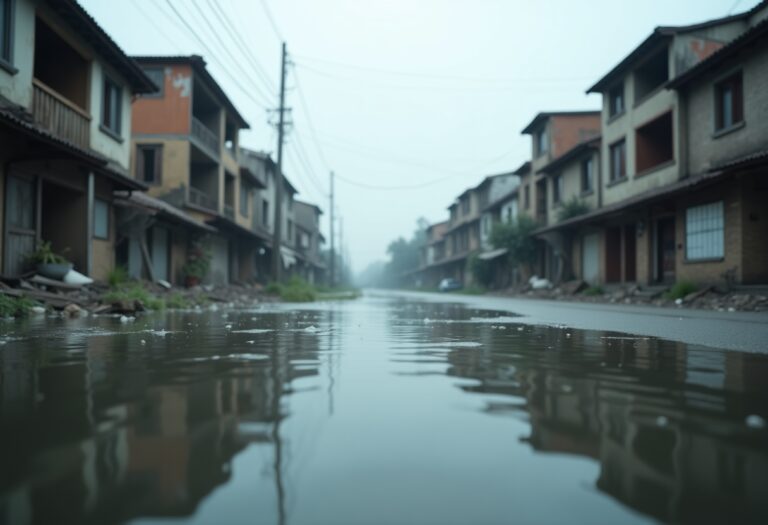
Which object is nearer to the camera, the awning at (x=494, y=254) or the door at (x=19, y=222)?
the door at (x=19, y=222)

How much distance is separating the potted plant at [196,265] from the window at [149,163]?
295 centimetres

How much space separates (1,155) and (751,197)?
15238 millimetres

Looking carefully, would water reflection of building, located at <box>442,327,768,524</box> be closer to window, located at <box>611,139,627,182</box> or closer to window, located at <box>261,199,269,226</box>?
window, located at <box>611,139,627,182</box>

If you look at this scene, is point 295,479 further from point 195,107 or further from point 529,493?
point 195,107

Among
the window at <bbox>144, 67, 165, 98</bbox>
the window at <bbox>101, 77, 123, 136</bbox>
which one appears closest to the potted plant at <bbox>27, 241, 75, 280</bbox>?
the window at <bbox>101, 77, 123, 136</bbox>

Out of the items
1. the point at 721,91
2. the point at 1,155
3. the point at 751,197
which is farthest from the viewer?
the point at 721,91

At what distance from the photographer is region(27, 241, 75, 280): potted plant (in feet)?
31.1

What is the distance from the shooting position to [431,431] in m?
1.61

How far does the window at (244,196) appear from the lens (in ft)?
91.1

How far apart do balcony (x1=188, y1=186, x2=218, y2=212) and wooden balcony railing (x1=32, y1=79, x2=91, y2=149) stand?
308 inches

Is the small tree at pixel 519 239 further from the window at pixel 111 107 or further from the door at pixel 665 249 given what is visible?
the window at pixel 111 107

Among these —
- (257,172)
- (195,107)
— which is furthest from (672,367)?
(257,172)

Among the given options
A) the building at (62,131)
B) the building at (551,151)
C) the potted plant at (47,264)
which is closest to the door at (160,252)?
the building at (62,131)

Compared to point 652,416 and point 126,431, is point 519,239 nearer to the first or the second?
point 652,416
